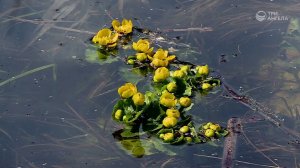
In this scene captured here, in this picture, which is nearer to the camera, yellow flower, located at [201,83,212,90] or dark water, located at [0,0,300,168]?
dark water, located at [0,0,300,168]

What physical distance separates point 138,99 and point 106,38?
1.00m

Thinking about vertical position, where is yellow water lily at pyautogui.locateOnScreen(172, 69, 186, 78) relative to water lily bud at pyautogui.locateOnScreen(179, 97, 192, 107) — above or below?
above

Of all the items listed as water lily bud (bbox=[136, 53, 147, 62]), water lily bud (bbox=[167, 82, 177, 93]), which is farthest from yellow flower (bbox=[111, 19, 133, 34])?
water lily bud (bbox=[167, 82, 177, 93])

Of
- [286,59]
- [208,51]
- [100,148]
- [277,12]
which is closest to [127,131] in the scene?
[100,148]

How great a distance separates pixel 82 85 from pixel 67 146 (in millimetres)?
685

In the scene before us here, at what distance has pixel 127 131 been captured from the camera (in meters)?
4.41

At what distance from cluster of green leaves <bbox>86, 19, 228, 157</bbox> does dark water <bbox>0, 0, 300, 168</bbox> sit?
0.07 meters

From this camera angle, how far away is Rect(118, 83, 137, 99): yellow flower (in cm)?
441

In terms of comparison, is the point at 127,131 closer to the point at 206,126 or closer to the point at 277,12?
the point at 206,126

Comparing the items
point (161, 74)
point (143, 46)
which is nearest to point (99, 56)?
point (143, 46)

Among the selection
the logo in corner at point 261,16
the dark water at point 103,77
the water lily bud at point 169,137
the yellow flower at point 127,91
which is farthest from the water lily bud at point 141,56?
the logo in corner at point 261,16

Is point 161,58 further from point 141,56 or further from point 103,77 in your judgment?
point 103,77

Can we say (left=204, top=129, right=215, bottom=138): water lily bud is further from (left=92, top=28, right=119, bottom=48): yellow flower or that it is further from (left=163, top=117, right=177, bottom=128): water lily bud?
(left=92, top=28, right=119, bottom=48): yellow flower

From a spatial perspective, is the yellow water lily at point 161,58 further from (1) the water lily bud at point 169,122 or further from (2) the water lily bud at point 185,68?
(1) the water lily bud at point 169,122
